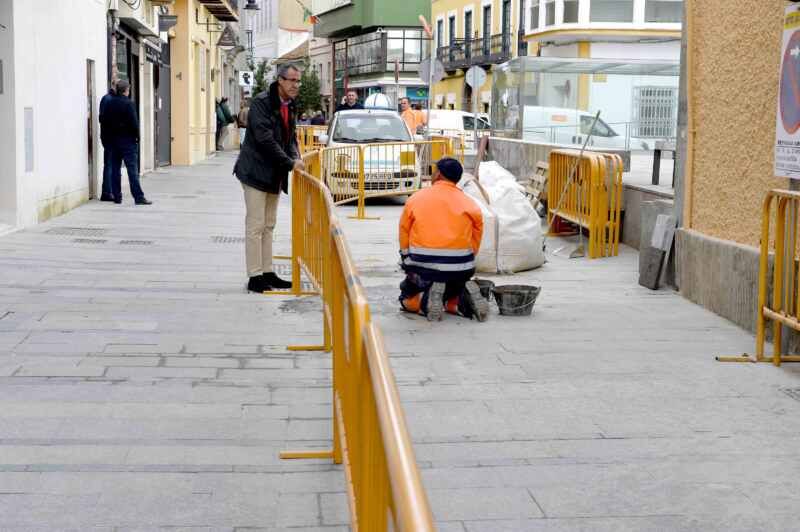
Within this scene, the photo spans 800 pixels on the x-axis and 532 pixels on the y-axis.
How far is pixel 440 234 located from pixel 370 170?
9.71m

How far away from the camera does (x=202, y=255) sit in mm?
12008

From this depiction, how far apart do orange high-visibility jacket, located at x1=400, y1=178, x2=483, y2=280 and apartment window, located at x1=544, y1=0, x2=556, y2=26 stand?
36.2m

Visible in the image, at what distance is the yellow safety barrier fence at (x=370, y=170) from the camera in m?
18.1

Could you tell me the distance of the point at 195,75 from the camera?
3309cm

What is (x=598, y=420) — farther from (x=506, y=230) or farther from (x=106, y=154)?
(x=106, y=154)

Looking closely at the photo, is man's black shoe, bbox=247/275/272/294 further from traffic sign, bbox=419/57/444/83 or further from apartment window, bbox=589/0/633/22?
apartment window, bbox=589/0/633/22

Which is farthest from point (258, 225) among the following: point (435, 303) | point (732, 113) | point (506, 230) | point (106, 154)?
point (106, 154)

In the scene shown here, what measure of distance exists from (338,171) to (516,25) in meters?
31.9

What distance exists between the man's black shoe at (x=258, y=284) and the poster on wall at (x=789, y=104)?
13.4 ft

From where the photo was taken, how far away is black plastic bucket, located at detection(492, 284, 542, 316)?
29.5ft

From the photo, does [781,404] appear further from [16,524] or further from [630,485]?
[16,524]

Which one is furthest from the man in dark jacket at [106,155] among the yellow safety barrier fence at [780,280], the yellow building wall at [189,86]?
the yellow building wall at [189,86]

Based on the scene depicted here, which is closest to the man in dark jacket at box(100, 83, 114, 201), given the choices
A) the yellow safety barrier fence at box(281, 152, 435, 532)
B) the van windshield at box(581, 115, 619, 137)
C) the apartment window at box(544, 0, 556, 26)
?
the van windshield at box(581, 115, 619, 137)

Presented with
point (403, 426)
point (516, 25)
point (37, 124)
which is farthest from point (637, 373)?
point (516, 25)
